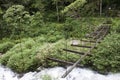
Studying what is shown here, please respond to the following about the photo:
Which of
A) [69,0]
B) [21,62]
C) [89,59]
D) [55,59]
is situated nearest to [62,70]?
[55,59]

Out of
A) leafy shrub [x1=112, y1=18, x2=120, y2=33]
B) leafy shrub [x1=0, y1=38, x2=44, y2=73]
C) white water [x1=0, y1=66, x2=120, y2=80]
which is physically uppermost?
leafy shrub [x1=112, y1=18, x2=120, y2=33]

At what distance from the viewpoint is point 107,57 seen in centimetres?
801

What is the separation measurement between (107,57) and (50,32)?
614 centimetres

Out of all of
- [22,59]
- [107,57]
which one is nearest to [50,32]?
[22,59]

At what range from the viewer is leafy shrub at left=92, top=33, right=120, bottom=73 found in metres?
7.83

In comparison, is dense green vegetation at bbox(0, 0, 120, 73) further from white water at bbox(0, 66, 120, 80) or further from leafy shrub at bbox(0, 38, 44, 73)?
white water at bbox(0, 66, 120, 80)

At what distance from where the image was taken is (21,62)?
9.14m

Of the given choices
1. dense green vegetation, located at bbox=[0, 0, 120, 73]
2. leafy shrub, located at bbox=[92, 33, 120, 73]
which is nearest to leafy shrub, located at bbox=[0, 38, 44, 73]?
dense green vegetation, located at bbox=[0, 0, 120, 73]

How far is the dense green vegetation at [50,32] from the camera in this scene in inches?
326

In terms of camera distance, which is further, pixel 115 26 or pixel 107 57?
pixel 115 26

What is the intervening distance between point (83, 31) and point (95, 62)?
5.00 m

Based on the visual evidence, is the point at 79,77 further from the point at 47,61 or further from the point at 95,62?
the point at 47,61

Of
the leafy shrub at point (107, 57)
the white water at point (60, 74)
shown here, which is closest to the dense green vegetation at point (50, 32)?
the leafy shrub at point (107, 57)

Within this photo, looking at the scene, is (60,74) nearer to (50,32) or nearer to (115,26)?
(115,26)
